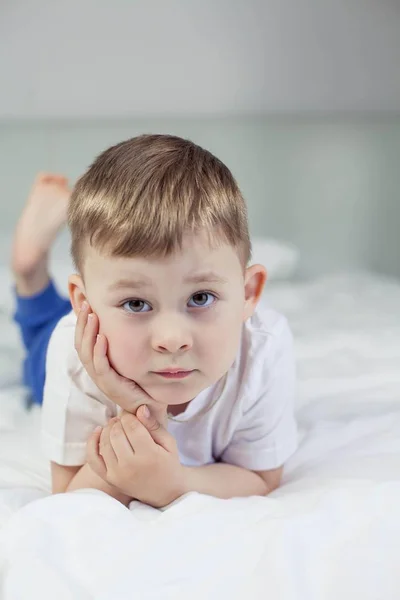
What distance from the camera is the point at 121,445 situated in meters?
0.86

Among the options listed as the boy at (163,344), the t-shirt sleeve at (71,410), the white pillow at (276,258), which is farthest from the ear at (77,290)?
the white pillow at (276,258)

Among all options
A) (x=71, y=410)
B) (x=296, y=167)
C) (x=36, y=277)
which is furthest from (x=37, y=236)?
(x=296, y=167)

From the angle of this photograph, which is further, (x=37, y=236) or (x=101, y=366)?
(x=37, y=236)

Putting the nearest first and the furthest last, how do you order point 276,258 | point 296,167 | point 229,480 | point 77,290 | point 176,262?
point 176,262
point 77,290
point 229,480
point 276,258
point 296,167

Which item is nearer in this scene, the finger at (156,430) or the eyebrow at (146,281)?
the eyebrow at (146,281)

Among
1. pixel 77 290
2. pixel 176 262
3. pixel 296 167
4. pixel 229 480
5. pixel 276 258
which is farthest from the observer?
pixel 296 167

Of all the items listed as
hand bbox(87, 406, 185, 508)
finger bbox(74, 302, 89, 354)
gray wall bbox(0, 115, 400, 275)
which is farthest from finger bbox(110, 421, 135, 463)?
gray wall bbox(0, 115, 400, 275)

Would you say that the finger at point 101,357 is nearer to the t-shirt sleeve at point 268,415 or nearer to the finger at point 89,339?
the finger at point 89,339

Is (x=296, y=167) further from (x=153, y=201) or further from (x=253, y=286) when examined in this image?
(x=153, y=201)

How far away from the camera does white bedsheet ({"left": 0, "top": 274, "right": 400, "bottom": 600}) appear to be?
2.22 feet

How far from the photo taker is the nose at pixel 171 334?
2.45ft

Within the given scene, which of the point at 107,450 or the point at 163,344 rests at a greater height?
the point at 163,344

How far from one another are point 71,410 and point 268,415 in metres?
0.25

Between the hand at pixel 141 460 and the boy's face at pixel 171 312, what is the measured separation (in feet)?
0.19
